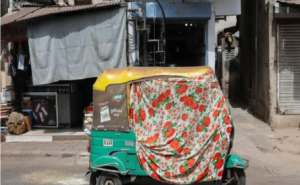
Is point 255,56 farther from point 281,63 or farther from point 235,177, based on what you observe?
point 235,177

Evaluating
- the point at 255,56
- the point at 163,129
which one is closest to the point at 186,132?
the point at 163,129

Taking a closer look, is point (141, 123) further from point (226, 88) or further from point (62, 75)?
point (226, 88)

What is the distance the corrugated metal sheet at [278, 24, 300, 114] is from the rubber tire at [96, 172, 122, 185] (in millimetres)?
6474

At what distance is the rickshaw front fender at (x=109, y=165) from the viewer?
5.15m

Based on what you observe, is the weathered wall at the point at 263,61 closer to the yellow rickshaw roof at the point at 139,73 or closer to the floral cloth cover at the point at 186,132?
the yellow rickshaw roof at the point at 139,73

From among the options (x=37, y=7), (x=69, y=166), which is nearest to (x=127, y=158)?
(x=69, y=166)

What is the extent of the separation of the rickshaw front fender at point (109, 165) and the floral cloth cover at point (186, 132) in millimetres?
334

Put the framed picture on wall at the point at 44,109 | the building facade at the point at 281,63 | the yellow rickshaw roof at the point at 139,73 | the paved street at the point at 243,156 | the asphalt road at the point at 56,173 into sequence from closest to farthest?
the yellow rickshaw roof at the point at 139,73 < the asphalt road at the point at 56,173 < the paved street at the point at 243,156 < the building facade at the point at 281,63 < the framed picture on wall at the point at 44,109

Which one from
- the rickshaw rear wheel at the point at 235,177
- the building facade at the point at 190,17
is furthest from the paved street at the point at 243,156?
the building facade at the point at 190,17

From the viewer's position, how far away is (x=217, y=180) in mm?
5137

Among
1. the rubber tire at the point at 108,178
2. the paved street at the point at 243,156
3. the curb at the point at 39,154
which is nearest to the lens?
the rubber tire at the point at 108,178

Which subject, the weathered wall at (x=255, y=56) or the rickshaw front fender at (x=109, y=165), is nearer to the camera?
the rickshaw front fender at (x=109, y=165)

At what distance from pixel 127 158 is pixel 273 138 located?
5337 millimetres

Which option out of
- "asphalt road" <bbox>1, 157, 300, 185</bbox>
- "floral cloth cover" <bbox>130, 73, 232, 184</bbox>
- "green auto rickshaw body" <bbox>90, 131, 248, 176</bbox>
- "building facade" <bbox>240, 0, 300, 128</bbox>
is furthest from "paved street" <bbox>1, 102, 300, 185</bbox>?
"floral cloth cover" <bbox>130, 73, 232, 184</bbox>
